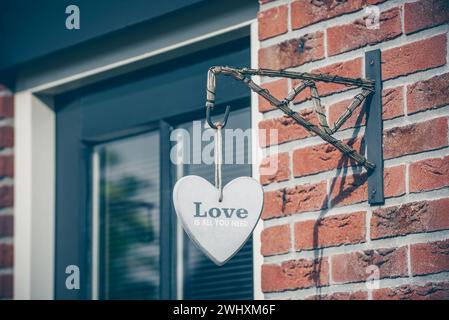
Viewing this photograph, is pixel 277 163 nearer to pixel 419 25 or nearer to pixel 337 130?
pixel 337 130

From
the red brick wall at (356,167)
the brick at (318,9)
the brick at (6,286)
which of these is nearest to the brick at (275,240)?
the red brick wall at (356,167)

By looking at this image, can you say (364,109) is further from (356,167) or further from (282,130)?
(282,130)

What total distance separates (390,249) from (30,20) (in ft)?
4.74

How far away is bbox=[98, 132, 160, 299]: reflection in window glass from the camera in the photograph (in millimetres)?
3260

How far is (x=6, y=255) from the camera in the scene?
3.42 meters

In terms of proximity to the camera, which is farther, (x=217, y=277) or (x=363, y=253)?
(x=217, y=277)

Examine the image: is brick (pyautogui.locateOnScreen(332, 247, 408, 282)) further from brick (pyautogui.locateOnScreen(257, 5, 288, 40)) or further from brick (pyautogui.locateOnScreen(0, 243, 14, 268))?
brick (pyautogui.locateOnScreen(0, 243, 14, 268))

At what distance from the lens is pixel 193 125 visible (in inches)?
124

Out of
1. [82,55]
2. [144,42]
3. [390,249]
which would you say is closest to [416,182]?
[390,249]

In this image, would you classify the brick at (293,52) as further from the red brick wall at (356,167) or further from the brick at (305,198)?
the brick at (305,198)

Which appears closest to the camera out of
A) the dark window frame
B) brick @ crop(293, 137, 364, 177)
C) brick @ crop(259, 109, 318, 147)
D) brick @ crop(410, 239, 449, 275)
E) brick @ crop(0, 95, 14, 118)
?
brick @ crop(410, 239, 449, 275)

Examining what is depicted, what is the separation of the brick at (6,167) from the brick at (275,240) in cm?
104

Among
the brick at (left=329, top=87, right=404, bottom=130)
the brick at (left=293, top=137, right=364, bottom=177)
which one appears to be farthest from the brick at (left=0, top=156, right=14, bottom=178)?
the brick at (left=329, top=87, right=404, bottom=130)

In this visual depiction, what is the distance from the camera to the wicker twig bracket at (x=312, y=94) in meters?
2.27
